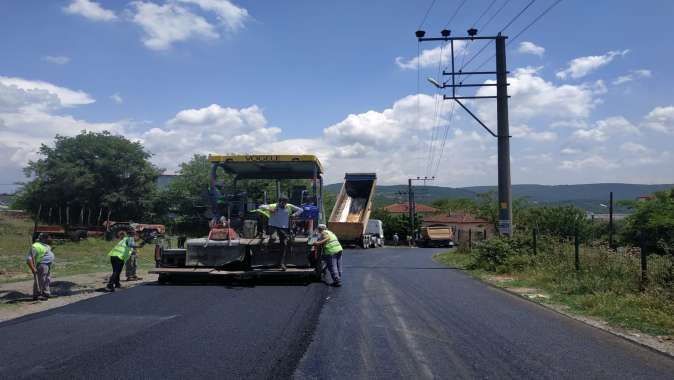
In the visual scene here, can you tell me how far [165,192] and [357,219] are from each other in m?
15.8

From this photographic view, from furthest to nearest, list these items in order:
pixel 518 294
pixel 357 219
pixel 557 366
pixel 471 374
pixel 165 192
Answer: pixel 165 192
pixel 357 219
pixel 518 294
pixel 557 366
pixel 471 374

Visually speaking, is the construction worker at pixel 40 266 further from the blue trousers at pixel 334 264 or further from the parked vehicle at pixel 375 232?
the parked vehicle at pixel 375 232

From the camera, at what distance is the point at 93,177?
37625 millimetres

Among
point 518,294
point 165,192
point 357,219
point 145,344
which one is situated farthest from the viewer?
point 165,192

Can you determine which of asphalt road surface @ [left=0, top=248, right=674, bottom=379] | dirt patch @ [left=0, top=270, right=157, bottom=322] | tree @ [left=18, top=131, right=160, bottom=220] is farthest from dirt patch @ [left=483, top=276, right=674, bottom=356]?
tree @ [left=18, top=131, right=160, bottom=220]

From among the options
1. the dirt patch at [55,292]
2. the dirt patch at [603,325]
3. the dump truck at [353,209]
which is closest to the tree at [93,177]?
the dump truck at [353,209]

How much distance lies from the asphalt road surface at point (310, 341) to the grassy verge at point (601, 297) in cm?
69

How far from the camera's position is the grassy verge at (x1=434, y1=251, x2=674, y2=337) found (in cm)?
747

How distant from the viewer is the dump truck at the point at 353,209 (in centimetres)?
3238

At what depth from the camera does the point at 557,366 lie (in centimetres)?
529

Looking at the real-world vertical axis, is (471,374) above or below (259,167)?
below

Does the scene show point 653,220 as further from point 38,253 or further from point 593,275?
point 38,253

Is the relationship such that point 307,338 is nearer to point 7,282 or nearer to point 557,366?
point 557,366

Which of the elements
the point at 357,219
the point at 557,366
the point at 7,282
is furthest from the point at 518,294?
the point at 357,219
